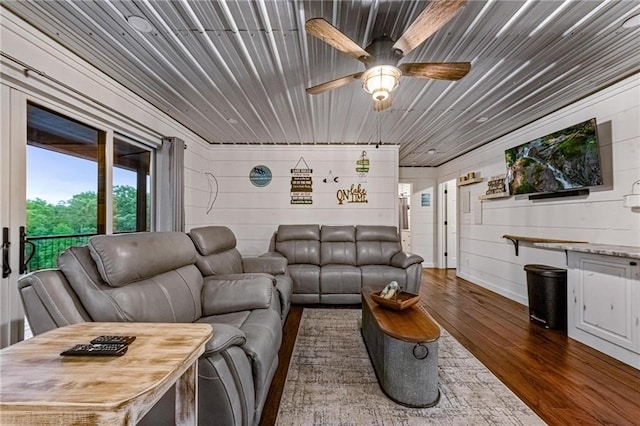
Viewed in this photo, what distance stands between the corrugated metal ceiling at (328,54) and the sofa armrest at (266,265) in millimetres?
1794

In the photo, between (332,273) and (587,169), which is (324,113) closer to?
(332,273)

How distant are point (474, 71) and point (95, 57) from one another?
3.09m

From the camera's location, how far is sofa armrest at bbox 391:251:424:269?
3829 mm

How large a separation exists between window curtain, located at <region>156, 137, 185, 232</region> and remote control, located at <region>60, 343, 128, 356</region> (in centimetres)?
256

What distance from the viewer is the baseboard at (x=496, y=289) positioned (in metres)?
3.92

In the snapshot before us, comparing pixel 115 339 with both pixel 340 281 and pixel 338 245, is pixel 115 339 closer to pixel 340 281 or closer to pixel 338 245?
pixel 340 281

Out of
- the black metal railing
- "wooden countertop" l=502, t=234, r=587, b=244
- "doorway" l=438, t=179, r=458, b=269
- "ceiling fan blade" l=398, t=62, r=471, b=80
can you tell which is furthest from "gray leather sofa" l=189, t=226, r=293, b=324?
Result: "doorway" l=438, t=179, r=458, b=269

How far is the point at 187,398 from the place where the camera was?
108cm

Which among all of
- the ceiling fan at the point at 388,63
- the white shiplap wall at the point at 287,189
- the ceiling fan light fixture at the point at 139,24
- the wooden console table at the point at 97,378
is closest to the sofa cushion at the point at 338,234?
the white shiplap wall at the point at 287,189

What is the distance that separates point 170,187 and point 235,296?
1.83 metres

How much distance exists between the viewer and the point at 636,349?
2.25m

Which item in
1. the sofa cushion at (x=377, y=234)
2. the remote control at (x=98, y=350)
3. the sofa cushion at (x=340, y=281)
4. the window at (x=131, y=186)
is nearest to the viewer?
the remote control at (x=98, y=350)

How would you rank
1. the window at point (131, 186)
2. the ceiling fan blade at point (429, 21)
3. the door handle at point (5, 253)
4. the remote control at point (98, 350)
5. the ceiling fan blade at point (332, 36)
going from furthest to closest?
the window at point (131, 186)
the door handle at point (5, 253)
the ceiling fan blade at point (332, 36)
the ceiling fan blade at point (429, 21)
the remote control at point (98, 350)

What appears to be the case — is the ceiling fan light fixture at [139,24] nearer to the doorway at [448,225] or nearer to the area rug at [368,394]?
the area rug at [368,394]
